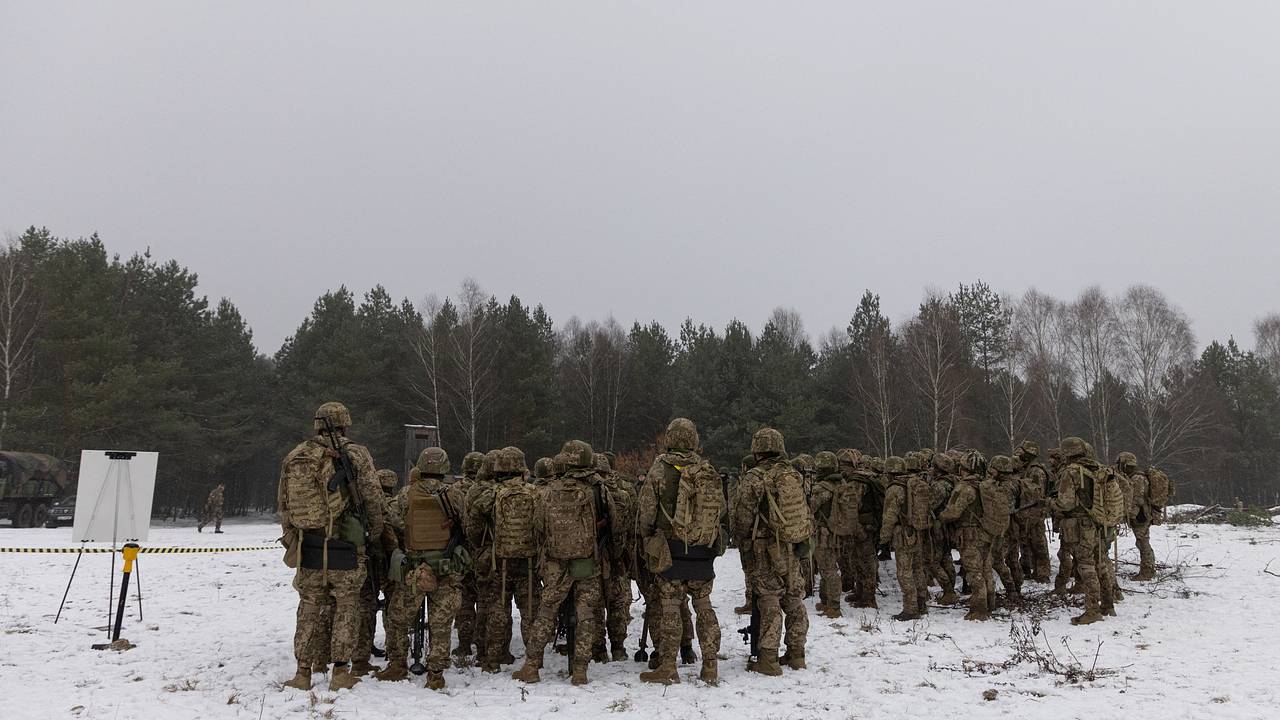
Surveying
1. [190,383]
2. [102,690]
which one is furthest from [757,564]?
[190,383]

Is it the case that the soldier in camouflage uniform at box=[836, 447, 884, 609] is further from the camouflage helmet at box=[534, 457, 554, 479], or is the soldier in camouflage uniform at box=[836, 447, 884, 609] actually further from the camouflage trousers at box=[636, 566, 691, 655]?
the camouflage helmet at box=[534, 457, 554, 479]

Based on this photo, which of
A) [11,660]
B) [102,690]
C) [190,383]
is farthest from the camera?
[190,383]

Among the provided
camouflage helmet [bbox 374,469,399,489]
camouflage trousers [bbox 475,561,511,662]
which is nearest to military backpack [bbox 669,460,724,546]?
camouflage trousers [bbox 475,561,511,662]

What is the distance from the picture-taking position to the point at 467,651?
8.91 metres

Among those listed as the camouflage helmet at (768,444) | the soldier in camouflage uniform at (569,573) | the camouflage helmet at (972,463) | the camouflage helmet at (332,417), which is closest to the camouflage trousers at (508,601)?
the soldier in camouflage uniform at (569,573)

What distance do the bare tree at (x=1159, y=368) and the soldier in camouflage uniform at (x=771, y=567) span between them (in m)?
37.0

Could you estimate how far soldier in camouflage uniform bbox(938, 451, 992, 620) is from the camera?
1071 centimetres

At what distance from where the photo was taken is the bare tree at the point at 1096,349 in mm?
38750

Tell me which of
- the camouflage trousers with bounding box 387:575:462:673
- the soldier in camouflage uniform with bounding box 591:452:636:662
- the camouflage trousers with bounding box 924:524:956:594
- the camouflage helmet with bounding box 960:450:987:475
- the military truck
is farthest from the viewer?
the military truck

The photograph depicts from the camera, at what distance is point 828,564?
1147 cm

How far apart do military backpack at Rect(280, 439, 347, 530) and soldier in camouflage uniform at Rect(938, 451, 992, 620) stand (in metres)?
8.47

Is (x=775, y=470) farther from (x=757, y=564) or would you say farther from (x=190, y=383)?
(x=190, y=383)

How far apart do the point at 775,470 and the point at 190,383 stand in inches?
1466

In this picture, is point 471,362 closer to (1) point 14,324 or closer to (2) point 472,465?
(1) point 14,324
